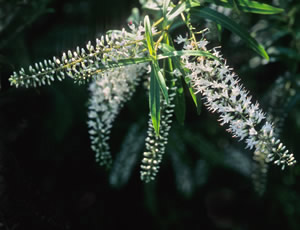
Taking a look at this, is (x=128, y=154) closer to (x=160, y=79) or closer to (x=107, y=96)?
(x=107, y=96)

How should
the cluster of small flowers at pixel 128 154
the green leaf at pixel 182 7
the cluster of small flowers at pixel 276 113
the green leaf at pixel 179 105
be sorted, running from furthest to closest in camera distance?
the cluster of small flowers at pixel 128 154 < the cluster of small flowers at pixel 276 113 < the green leaf at pixel 179 105 < the green leaf at pixel 182 7

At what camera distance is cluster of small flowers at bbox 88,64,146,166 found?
1.95 m

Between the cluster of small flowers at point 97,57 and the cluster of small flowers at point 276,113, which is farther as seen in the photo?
the cluster of small flowers at point 276,113

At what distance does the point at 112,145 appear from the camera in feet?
11.4

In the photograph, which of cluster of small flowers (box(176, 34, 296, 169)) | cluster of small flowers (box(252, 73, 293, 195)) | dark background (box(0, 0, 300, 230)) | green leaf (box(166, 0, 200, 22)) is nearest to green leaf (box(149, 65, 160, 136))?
cluster of small flowers (box(176, 34, 296, 169))

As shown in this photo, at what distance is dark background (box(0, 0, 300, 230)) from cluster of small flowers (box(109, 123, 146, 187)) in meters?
0.18

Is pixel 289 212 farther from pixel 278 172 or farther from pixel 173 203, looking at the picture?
pixel 173 203

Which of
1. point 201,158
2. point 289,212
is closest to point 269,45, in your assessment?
point 201,158

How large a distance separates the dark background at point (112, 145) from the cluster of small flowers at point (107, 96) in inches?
32.3

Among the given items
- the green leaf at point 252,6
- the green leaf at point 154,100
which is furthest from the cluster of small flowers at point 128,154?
the green leaf at point 252,6

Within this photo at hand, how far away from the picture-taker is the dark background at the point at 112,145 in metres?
2.98

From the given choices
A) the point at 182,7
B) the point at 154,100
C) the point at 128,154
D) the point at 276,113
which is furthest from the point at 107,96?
the point at 276,113

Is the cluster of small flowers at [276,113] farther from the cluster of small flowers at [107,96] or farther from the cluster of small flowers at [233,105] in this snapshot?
the cluster of small flowers at [107,96]

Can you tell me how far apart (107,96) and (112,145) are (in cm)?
150
